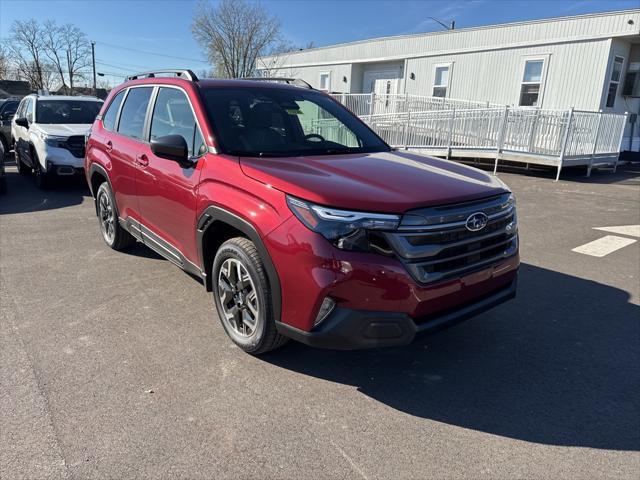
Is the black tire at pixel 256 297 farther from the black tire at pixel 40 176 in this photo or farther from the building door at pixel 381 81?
the building door at pixel 381 81

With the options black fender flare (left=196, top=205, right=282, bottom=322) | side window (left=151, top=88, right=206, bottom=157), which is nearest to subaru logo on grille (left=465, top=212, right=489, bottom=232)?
black fender flare (left=196, top=205, right=282, bottom=322)

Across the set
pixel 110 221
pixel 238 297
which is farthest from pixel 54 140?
pixel 238 297

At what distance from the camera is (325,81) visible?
25.6 m

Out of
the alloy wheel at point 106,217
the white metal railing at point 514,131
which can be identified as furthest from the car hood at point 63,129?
the white metal railing at point 514,131

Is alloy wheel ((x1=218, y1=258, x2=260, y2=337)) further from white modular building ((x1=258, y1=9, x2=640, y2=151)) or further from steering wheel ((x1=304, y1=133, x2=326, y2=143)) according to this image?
white modular building ((x1=258, y1=9, x2=640, y2=151))

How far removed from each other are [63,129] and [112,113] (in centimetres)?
473

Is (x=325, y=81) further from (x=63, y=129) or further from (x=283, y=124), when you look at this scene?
(x=283, y=124)

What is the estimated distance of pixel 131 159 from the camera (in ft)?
14.8

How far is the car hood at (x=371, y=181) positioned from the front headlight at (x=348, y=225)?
0.13 ft

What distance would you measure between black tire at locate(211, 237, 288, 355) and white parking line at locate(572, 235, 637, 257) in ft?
15.9

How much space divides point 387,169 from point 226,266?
1320 mm

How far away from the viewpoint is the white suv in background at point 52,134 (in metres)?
8.76

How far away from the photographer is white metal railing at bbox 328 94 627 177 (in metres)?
12.0

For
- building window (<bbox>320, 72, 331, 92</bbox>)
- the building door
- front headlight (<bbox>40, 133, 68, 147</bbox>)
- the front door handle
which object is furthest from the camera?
building window (<bbox>320, 72, 331, 92</bbox>)
